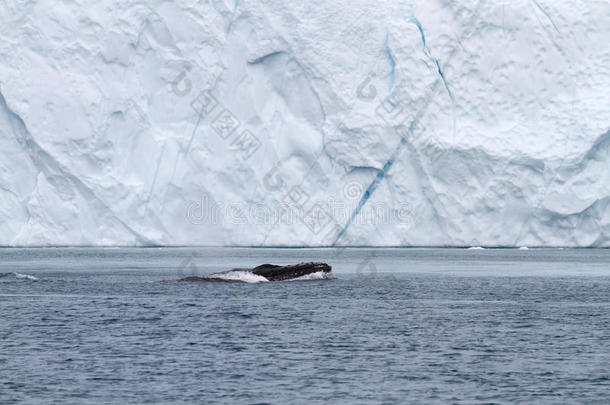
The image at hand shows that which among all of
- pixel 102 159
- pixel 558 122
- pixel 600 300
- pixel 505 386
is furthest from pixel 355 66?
pixel 505 386

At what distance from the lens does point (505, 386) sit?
55.5 feet

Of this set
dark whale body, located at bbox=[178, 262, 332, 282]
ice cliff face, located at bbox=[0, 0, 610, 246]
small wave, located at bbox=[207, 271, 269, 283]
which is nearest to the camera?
small wave, located at bbox=[207, 271, 269, 283]

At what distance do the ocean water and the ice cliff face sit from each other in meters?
16.6

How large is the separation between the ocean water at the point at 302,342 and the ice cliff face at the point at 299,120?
54.6 feet

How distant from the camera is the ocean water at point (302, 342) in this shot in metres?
16.5

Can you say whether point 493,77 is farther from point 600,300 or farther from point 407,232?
point 600,300

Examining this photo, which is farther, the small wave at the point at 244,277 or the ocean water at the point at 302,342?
the small wave at the point at 244,277

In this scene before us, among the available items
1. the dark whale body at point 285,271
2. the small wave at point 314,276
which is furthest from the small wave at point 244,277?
the small wave at point 314,276

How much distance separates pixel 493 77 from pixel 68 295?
33445mm

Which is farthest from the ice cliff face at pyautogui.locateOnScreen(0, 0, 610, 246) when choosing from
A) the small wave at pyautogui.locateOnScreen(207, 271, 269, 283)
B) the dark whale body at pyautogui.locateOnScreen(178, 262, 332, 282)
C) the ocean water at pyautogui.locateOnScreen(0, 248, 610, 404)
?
the ocean water at pyautogui.locateOnScreen(0, 248, 610, 404)

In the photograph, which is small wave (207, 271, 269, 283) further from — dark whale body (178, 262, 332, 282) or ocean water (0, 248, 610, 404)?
ocean water (0, 248, 610, 404)

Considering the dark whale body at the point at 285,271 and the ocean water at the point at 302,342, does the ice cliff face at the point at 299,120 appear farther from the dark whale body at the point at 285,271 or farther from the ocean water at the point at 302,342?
the ocean water at the point at 302,342

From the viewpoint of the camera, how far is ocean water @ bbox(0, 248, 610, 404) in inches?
650

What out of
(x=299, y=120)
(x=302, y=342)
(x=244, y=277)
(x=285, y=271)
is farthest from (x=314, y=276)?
(x=302, y=342)
